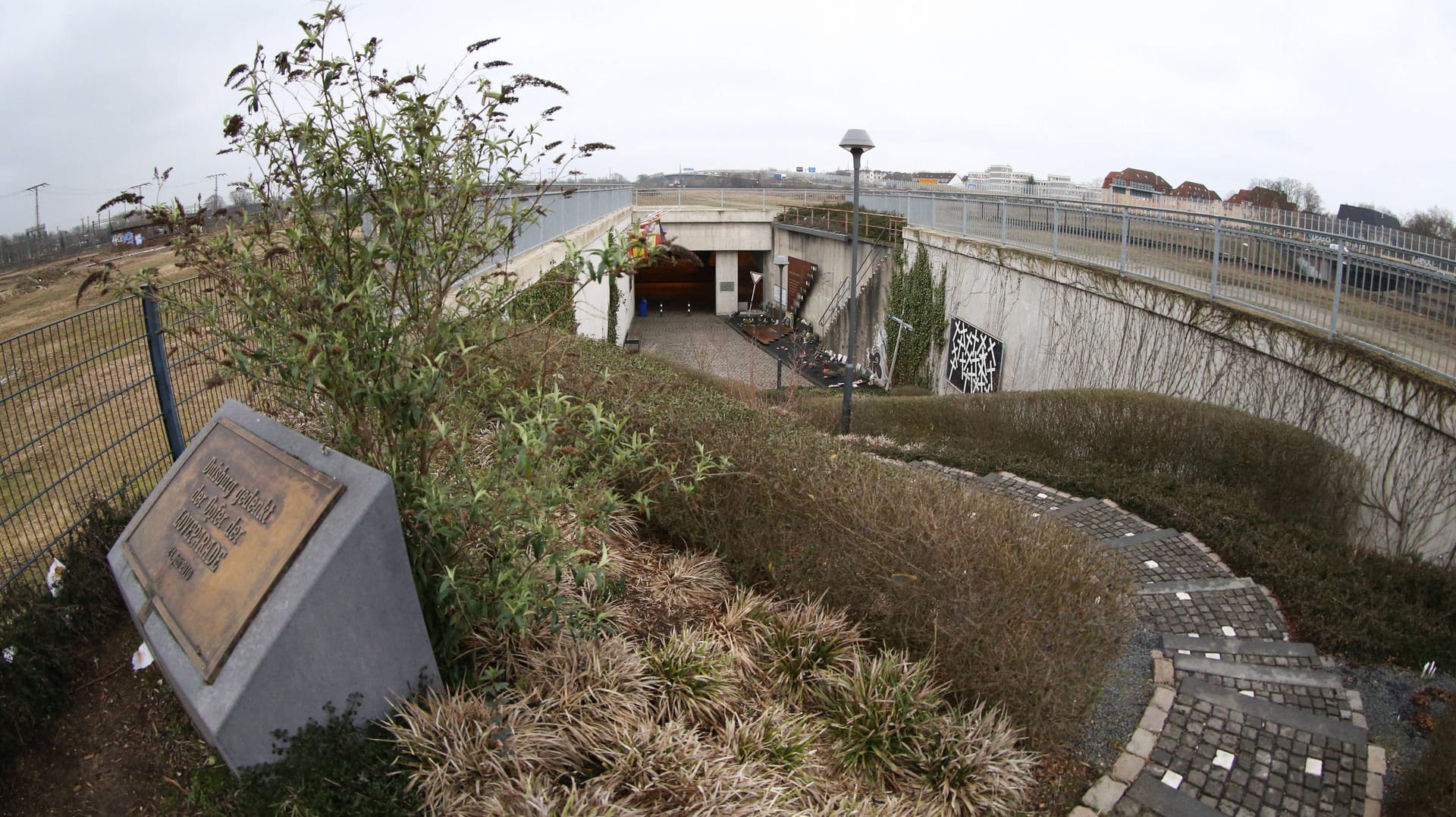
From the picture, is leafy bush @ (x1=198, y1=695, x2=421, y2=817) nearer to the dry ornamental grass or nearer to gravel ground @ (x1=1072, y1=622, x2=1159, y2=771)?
the dry ornamental grass

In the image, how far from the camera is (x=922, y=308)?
64.5ft

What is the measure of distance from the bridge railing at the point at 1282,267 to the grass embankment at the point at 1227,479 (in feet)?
3.85

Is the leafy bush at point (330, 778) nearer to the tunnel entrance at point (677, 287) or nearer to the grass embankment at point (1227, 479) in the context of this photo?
the grass embankment at point (1227, 479)

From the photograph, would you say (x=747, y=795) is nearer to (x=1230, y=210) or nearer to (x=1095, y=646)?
(x=1095, y=646)

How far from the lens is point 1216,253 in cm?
974

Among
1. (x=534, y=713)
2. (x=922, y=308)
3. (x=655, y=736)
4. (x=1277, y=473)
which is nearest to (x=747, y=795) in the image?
(x=655, y=736)

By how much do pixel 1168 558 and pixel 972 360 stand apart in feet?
36.3

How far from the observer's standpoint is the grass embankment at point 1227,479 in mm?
5418

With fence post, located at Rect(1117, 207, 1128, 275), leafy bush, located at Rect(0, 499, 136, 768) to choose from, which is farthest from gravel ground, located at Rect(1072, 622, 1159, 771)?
fence post, located at Rect(1117, 207, 1128, 275)

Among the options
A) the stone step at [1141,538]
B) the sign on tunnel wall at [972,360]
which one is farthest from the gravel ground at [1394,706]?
the sign on tunnel wall at [972,360]

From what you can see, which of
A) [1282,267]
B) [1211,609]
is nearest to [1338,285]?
[1282,267]

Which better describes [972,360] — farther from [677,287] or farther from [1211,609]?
[677,287]

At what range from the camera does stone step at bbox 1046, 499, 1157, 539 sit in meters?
7.11

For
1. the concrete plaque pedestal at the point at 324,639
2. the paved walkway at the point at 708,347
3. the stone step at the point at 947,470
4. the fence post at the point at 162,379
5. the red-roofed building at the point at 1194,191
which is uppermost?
the red-roofed building at the point at 1194,191
